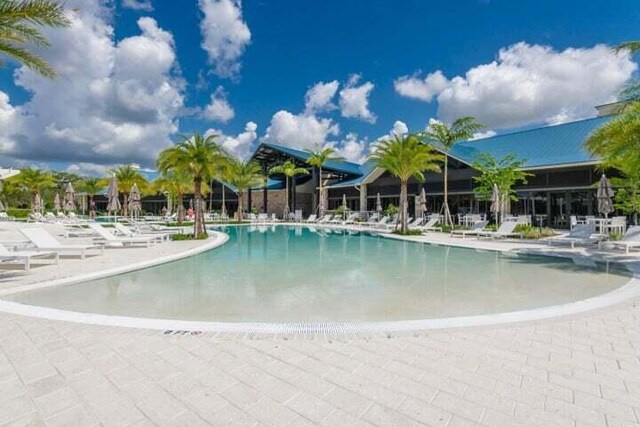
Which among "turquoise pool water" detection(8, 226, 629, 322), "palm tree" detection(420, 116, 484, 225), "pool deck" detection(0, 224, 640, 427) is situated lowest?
"turquoise pool water" detection(8, 226, 629, 322)

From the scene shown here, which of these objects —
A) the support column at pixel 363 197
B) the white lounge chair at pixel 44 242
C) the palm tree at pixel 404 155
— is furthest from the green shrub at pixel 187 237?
the support column at pixel 363 197

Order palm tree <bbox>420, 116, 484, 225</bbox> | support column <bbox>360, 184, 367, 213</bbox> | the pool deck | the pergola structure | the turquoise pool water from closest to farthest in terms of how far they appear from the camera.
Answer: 1. the pool deck
2. the turquoise pool water
3. palm tree <bbox>420, 116, 484, 225</bbox>
4. support column <bbox>360, 184, 367, 213</bbox>
5. the pergola structure

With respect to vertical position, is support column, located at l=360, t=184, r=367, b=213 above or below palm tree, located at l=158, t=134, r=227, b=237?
below

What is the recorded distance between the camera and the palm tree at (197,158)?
714 inches

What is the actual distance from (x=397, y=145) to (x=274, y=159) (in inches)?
953

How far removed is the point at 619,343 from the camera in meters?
4.10

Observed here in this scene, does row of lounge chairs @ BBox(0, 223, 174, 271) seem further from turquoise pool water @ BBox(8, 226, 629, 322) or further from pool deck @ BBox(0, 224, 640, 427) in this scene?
pool deck @ BBox(0, 224, 640, 427)

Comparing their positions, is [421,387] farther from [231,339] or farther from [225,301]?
[225,301]

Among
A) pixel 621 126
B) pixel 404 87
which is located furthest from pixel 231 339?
pixel 404 87

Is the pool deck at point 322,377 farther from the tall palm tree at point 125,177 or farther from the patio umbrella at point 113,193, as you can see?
the tall palm tree at point 125,177

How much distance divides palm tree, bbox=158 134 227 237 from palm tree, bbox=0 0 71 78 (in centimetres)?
966

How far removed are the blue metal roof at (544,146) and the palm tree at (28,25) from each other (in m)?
24.1

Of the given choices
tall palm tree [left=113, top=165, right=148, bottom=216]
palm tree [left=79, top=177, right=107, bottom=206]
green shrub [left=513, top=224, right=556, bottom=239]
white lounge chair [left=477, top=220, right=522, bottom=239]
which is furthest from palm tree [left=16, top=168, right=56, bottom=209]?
green shrub [left=513, top=224, right=556, bottom=239]

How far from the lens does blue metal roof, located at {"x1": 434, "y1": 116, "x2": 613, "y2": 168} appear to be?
22.4m
